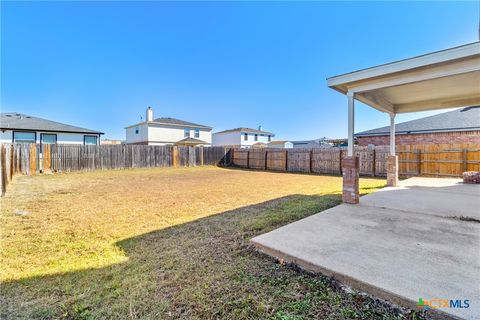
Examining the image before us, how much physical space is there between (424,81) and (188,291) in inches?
214

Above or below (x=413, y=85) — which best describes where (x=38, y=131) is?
above

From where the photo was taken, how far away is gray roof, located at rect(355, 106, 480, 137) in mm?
13275

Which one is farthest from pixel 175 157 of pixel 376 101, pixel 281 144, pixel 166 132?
pixel 281 144

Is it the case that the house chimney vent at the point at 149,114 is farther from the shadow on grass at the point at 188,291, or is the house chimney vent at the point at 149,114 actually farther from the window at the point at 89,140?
the shadow on grass at the point at 188,291

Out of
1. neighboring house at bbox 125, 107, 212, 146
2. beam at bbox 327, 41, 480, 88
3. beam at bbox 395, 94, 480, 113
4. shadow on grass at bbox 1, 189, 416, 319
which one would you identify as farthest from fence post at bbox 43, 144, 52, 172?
beam at bbox 395, 94, 480, 113

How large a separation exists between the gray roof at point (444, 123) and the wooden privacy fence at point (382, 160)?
4.56m

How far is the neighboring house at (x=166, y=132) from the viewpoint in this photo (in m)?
26.0

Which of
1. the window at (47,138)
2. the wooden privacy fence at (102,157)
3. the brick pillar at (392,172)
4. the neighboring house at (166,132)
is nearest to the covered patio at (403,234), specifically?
the brick pillar at (392,172)

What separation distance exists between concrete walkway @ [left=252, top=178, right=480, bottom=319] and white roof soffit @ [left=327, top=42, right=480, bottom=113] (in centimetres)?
256

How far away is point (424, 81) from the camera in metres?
4.35

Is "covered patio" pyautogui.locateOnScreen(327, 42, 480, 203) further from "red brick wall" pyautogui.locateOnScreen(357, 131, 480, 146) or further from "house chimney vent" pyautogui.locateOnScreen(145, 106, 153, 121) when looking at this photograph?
Answer: "house chimney vent" pyautogui.locateOnScreen(145, 106, 153, 121)

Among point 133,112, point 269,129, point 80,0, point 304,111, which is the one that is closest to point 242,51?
point 80,0

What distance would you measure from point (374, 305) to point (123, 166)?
698 inches

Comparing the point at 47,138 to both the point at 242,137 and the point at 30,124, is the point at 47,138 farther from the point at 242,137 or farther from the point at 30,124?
the point at 242,137
